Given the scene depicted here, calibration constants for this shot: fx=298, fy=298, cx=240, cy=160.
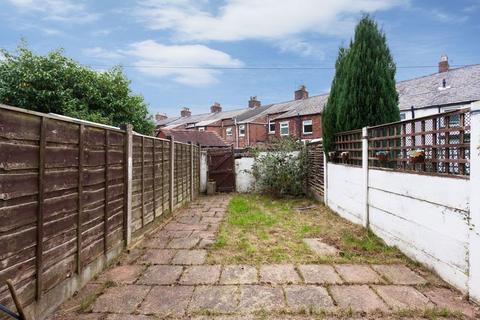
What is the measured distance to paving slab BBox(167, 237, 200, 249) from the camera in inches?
182

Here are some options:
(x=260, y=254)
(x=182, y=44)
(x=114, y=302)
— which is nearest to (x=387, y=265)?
(x=260, y=254)

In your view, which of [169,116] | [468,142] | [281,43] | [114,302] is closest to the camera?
[114,302]

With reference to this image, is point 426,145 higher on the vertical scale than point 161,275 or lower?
higher

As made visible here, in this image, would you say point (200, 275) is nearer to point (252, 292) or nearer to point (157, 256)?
point (252, 292)

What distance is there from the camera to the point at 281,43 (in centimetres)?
1468

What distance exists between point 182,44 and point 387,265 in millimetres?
12491

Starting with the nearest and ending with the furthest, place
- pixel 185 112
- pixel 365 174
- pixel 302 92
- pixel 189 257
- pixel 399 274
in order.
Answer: pixel 399 274 < pixel 189 257 < pixel 365 174 < pixel 302 92 < pixel 185 112

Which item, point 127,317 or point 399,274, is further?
point 399,274

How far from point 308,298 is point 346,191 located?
13.3 ft

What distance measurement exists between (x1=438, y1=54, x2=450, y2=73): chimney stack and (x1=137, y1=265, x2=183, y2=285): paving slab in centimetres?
2081

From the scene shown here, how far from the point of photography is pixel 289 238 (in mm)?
5012

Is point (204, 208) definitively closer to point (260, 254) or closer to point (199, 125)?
point (260, 254)

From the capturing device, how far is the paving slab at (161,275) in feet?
10.7

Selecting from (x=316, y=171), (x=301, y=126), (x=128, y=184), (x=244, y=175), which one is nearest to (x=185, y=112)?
(x=301, y=126)
